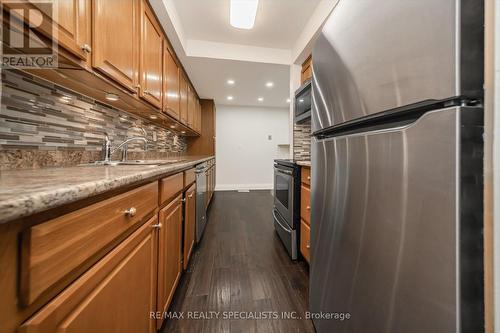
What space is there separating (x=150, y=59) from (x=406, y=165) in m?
1.88

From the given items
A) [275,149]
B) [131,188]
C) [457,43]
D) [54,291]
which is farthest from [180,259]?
[275,149]

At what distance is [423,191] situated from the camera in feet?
1.52

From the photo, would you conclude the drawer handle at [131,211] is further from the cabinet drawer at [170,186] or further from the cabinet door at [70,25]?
the cabinet door at [70,25]

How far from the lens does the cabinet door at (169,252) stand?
38.2 inches

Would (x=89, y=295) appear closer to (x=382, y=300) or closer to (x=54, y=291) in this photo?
(x=54, y=291)

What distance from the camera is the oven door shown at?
1.75 metres

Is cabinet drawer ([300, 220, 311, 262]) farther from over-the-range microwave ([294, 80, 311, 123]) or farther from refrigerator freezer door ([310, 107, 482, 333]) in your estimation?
over-the-range microwave ([294, 80, 311, 123])

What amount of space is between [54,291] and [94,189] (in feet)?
0.71

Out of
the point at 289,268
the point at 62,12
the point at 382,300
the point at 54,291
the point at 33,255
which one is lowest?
the point at 289,268

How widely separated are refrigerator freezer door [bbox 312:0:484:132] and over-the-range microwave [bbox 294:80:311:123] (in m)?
1.11

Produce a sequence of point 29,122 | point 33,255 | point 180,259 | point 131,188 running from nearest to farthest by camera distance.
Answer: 1. point 33,255
2. point 131,188
3. point 29,122
4. point 180,259

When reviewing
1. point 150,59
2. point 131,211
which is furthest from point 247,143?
point 131,211

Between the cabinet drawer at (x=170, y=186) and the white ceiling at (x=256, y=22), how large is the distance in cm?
175

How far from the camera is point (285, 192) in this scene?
191 cm
